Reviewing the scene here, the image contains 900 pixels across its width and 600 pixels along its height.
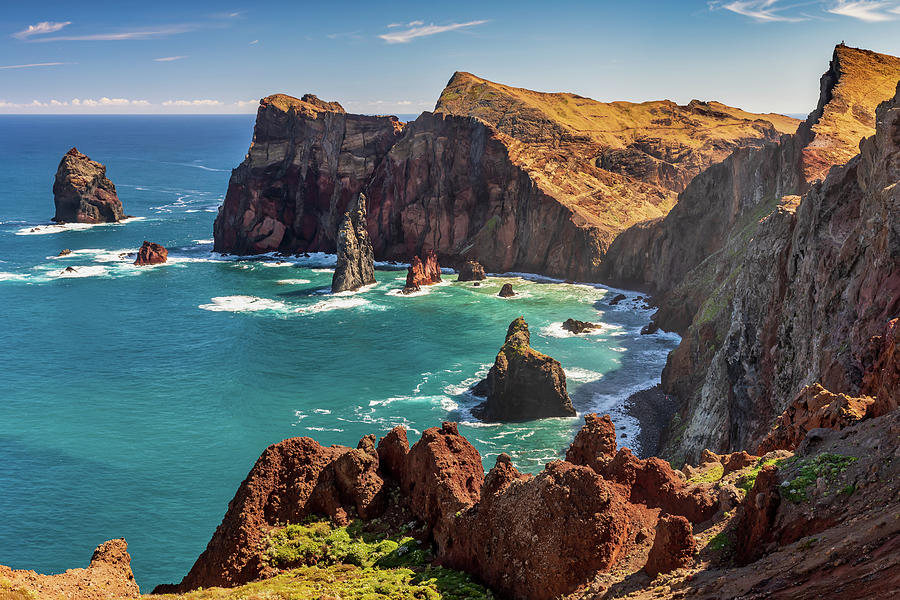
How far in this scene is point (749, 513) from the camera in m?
19.3

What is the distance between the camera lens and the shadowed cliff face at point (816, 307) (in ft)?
104

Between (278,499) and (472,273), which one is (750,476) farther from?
(472,273)

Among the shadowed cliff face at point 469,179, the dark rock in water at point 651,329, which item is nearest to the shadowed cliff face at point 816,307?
the dark rock in water at point 651,329

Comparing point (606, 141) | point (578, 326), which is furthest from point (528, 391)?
point (606, 141)

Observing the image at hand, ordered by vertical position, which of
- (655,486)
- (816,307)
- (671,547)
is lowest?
(655,486)

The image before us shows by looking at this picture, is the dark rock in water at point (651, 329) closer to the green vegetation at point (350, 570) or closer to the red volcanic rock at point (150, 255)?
the green vegetation at point (350, 570)

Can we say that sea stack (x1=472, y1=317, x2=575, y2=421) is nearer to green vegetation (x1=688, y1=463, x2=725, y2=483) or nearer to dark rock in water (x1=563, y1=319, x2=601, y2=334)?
dark rock in water (x1=563, y1=319, x2=601, y2=334)

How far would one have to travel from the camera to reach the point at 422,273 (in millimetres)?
124438

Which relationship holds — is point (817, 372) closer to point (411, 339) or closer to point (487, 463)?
point (487, 463)

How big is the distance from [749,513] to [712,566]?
1.68 metres

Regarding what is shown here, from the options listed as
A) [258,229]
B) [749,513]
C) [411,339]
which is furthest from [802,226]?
[258,229]

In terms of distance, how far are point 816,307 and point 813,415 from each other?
1477 centimetres

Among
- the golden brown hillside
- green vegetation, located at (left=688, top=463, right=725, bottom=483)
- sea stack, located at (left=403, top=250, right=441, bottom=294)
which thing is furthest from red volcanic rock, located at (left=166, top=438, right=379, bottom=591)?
the golden brown hillside

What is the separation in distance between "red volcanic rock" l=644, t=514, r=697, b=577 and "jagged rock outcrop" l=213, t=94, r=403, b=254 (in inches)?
5245
